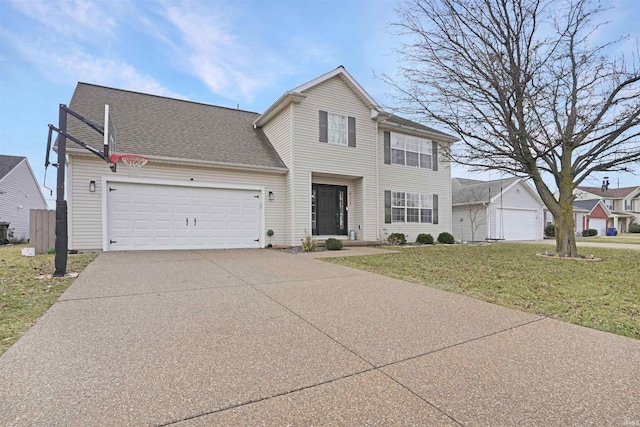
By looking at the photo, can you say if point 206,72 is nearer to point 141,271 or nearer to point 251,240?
point 251,240

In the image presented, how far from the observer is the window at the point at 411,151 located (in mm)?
13874

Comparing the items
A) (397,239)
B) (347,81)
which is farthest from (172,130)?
(397,239)

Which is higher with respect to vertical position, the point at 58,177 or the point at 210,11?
the point at 210,11

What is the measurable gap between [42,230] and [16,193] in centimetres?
1432

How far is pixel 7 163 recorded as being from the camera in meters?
18.8

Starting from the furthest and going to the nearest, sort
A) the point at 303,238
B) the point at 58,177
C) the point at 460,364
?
the point at 303,238
the point at 58,177
the point at 460,364

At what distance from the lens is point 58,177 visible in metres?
5.58

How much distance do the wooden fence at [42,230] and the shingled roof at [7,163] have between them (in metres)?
12.2

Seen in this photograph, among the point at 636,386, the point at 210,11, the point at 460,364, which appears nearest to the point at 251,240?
the point at 210,11

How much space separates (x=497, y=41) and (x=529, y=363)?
31.6 feet

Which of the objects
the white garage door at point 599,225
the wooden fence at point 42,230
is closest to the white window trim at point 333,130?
the wooden fence at point 42,230

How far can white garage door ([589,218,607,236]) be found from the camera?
31.5 metres

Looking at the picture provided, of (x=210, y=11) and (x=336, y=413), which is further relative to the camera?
(x=210, y=11)

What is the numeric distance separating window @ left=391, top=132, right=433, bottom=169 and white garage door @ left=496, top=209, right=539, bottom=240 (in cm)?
818
